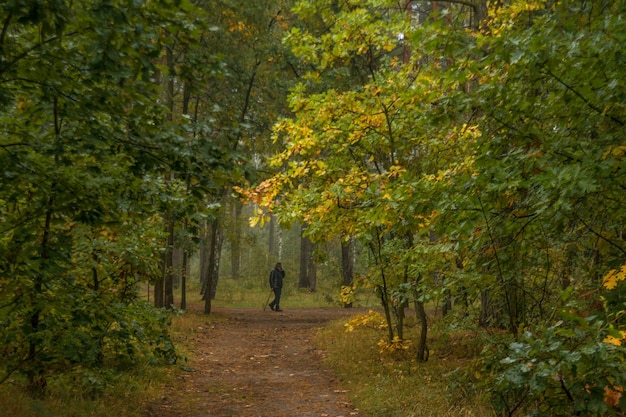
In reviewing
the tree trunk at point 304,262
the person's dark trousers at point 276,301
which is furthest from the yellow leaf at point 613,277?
the tree trunk at point 304,262

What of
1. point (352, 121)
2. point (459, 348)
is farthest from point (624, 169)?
point (459, 348)

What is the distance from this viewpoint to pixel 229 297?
26.3 m

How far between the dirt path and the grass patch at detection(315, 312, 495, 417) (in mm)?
332

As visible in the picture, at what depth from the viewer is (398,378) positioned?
862 centimetres

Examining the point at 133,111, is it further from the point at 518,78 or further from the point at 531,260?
the point at 531,260

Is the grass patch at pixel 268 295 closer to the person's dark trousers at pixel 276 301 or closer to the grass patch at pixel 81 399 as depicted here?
the person's dark trousers at pixel 276 301

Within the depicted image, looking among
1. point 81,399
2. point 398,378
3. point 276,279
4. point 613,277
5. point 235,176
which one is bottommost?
point 398,378

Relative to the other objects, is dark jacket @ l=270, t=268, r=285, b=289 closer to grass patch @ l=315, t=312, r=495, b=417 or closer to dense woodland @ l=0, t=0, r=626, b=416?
grass patch @ l=315, t=312, r=495, b=417

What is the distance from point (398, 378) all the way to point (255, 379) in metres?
2.64

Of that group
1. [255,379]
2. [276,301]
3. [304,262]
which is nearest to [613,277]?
[255,379]

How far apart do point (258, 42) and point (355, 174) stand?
1103cm

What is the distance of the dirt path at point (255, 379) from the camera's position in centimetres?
751

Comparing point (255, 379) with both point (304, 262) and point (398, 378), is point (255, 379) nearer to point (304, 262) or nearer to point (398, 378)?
point (398, 378)

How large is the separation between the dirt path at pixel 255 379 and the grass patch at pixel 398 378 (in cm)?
33
